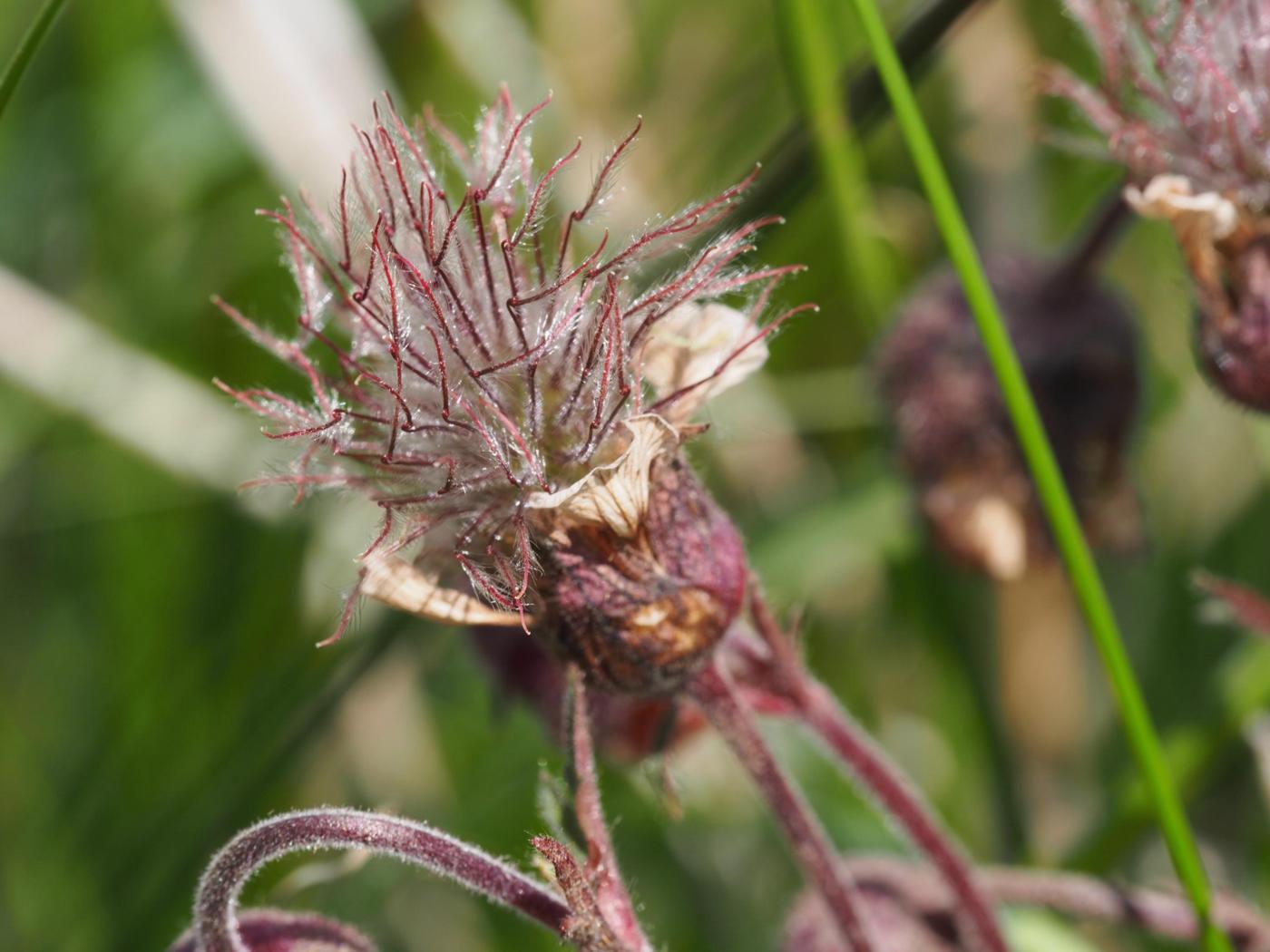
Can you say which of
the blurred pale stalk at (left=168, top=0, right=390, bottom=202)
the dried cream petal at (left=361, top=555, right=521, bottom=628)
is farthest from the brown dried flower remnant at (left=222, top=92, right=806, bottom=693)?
the blurred pale stalk at (left=168, top=0, right=390, bottom=202)

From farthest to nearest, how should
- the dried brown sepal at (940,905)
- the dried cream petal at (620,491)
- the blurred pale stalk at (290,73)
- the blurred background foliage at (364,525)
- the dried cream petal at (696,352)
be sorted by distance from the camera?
the blurred pale stalk at (290,73) < the blurred background foliage at (364,525) < the dried brown sepal at (940,905) < the dried cream petal at (696,352) < the dried cream petal at (620,491)

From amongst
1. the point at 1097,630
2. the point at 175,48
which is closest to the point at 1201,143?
the point at 1097,630

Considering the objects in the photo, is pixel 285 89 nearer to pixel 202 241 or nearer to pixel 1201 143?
pixel 202 241

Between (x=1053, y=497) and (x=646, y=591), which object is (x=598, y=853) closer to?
(x=646, y=591)

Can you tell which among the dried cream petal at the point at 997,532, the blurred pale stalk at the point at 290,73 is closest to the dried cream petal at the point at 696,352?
the dried cream petal at the point at 997,532

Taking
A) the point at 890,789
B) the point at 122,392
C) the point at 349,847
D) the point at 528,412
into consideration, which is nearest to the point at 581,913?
the point at 349,847

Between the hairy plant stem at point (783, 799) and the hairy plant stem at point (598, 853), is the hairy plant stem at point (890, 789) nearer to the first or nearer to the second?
the hairy plant stem at point (783, 799)

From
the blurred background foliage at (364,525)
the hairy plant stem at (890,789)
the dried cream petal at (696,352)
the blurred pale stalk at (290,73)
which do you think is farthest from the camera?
the blurred pale stalk at (290,73)
